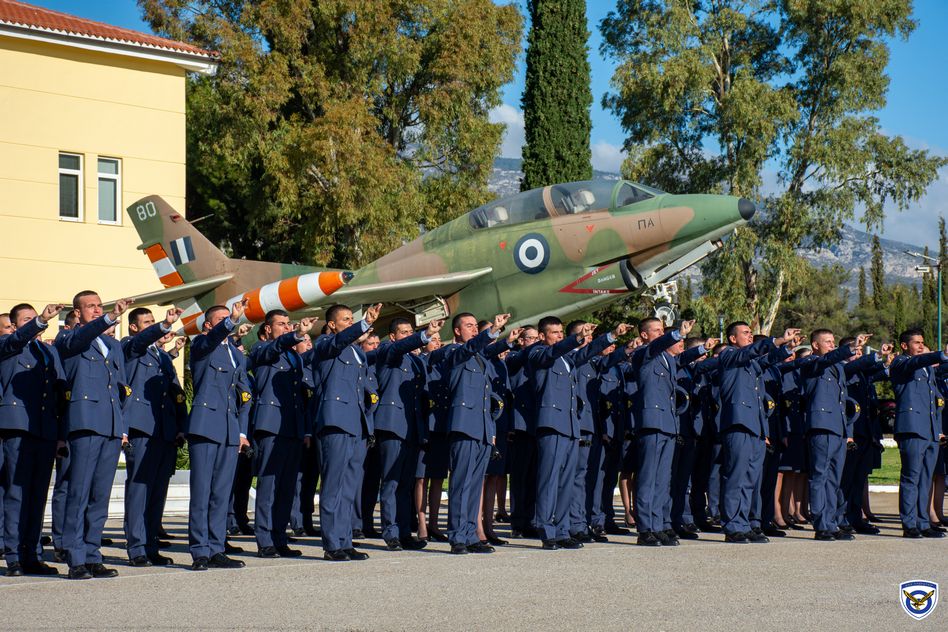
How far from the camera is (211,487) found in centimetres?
812

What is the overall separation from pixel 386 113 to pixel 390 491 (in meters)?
20.8

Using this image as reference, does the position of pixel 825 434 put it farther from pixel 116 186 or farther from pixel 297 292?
pixel 116 186

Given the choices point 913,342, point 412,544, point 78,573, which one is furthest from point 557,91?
point 78,573

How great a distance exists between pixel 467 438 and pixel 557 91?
16.3 metres

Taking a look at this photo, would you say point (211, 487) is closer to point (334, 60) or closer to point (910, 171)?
point (334, 60)

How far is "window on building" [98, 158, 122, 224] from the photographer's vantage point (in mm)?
21734

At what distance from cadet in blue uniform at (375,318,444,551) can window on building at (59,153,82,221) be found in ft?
46.1

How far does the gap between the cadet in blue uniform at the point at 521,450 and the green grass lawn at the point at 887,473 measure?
6.10 meters

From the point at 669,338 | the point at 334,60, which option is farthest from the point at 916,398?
the point at 334,60

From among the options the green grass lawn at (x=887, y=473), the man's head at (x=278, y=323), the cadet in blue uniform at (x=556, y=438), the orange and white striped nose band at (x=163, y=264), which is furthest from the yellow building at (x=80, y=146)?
the cadet in blue uniform at (x=556, y=438)

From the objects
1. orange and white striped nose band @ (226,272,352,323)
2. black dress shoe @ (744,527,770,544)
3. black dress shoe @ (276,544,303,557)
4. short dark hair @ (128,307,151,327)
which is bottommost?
black dress shoe @ (744,527,770,544)

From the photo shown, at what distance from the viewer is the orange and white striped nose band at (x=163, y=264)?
1802cm

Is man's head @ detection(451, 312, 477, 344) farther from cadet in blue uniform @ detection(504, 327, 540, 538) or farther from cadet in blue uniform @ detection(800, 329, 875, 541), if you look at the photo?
cadet in blue uniform @ detection(800, 329, 875, 541)

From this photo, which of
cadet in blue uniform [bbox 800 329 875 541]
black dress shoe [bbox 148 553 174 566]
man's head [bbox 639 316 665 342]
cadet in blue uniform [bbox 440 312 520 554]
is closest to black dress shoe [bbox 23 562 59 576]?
black dress shoe [bbox 148 553 174 566]
